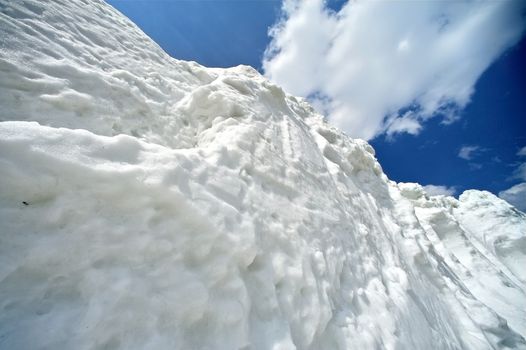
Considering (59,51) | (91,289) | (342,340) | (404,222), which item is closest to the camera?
(91,289)

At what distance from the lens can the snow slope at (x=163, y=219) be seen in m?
1.72

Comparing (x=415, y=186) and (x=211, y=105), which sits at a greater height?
(x=415, y=186)

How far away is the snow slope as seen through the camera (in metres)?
1.72

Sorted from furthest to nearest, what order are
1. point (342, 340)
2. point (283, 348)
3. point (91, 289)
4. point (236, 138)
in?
point (236, 138) → point (342, 340) → point (283, 348) → point (91, 289)

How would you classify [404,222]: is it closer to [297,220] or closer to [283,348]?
[297,220]

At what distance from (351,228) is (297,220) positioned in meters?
1.95

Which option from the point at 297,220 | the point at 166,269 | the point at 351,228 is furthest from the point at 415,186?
the point at 166,269

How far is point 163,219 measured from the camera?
2320 mm

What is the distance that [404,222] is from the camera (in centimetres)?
905

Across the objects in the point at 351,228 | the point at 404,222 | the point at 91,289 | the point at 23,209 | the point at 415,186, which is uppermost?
the point at 415,186

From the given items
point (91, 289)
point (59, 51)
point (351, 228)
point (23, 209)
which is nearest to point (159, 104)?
point (59, 51)

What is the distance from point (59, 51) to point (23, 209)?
2598 mm

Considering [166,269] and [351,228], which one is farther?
[351,228]

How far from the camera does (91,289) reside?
1.74 meters
